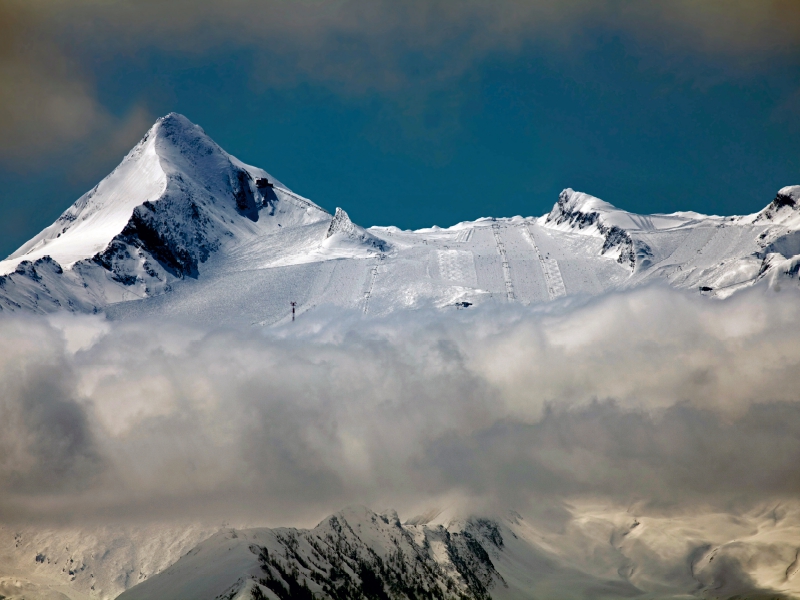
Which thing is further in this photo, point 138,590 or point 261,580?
point 138,590

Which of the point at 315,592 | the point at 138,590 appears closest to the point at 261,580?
the point at 315,592

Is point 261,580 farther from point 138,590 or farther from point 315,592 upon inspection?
point 138,590

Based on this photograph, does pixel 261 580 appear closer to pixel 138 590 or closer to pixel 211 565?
pixel 211 565

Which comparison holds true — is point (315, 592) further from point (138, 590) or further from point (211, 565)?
point (138, 590)

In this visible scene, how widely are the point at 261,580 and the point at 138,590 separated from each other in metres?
34.7

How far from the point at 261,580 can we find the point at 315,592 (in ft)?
58.3

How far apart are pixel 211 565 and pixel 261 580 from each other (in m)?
→ 18.8

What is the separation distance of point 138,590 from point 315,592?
139 feet


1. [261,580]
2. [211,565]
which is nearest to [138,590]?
[211,565]

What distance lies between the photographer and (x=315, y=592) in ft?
654

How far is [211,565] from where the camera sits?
19950cm

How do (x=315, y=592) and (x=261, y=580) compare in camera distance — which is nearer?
(x=261, y=580)

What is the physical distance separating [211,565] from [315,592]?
25.6m

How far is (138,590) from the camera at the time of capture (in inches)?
7869
